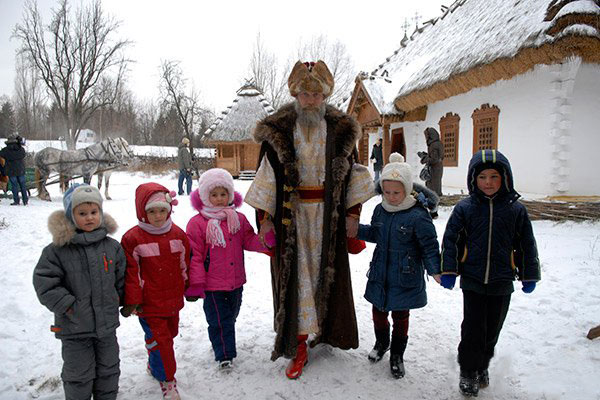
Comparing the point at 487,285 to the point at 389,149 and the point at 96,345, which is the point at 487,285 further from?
the point at 389,149

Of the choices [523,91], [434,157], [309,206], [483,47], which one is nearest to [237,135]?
[483,47]

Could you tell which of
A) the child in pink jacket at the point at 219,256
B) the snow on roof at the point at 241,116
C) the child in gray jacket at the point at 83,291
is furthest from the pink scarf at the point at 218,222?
the snow on roof at the point at 241,116

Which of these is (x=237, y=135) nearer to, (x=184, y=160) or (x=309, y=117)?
(x=184, y=160)

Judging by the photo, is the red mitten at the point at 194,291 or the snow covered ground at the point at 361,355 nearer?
the snow covered ground at the point at 361,355

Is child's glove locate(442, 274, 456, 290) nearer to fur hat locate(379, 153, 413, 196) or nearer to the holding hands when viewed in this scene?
the holding hands

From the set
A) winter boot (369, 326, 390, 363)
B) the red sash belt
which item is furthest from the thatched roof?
winter boot (369, 326, 390, 363)

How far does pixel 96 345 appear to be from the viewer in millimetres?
2074

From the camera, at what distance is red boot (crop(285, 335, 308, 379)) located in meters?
2.47

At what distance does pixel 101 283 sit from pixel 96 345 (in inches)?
14.3

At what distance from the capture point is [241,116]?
21.4m

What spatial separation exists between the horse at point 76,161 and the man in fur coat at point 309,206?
948 centimetres

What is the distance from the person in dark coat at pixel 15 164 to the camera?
→ 8703 millimetres

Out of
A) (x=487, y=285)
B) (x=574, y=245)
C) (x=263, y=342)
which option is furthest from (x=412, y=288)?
(x=574, y=245)

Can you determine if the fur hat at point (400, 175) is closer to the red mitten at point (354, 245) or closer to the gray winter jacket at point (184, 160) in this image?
the red mitten at point (354, 245)
